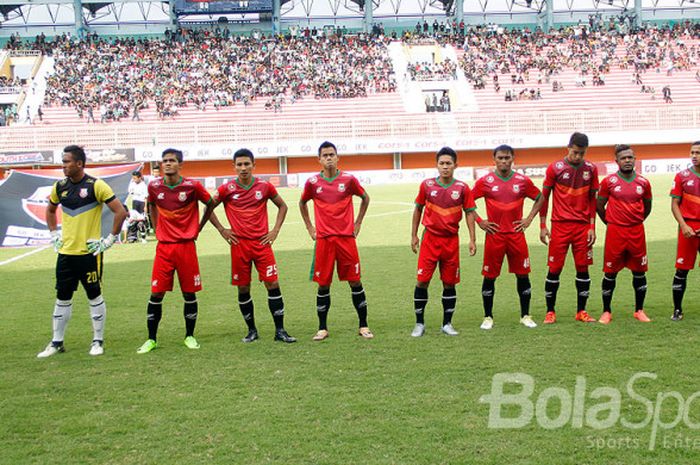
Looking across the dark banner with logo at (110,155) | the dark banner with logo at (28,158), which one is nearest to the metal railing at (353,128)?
the dark banner with logo at (28,158)

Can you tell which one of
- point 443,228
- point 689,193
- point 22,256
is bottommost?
point 22,256

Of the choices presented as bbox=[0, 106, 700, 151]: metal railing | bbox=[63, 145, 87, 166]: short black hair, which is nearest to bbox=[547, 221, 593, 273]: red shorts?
bbox=[63, 145, 87, 166]: short black hair

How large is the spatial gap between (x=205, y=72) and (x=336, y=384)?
156 feet

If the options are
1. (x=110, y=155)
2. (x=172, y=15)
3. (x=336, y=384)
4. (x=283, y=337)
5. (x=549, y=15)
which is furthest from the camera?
(x=549, y=15)

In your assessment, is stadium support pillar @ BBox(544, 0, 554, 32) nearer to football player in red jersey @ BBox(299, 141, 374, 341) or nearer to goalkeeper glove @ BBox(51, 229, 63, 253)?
football player in red jersey @ BBox(299, 141, 374, 341)

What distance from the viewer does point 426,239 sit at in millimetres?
7953

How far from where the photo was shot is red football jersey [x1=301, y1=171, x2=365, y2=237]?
7.85 metres

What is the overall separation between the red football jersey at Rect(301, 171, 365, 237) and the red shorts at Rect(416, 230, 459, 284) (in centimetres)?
85

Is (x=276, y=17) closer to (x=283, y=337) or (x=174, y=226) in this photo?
(x=174, y=226)

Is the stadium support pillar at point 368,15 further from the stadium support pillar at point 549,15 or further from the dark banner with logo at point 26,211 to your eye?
the dark banner with logo at point 26,211

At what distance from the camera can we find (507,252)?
8.14 metres

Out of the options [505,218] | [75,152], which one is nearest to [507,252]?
[505,218]

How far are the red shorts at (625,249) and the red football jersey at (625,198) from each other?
8cm

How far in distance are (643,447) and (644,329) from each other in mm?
3380
